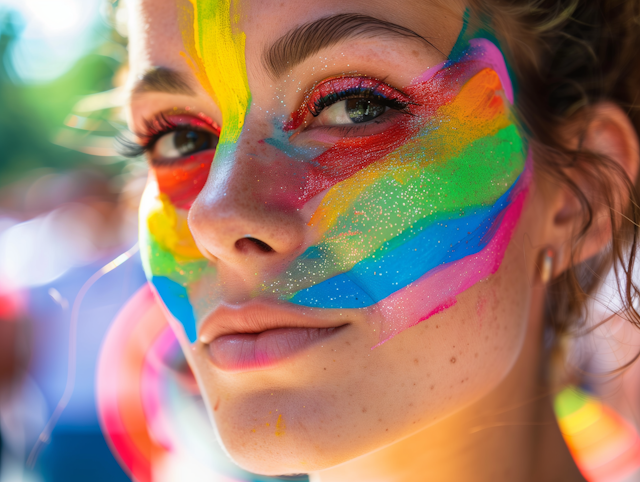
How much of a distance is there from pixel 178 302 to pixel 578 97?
100cm

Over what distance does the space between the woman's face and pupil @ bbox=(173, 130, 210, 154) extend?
155 mm

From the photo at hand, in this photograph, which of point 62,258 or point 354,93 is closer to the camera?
point 354,93

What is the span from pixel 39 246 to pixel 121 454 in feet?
5.72

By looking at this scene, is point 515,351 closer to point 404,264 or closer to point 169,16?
point 404,264

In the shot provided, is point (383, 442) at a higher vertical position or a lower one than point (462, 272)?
lower

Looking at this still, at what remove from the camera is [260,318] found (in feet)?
2.64

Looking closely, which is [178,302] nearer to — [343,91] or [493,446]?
[343,91]

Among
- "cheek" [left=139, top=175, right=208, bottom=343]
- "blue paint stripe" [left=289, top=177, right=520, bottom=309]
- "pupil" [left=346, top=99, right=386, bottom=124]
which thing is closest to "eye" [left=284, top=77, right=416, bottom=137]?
"pupil" [left=346, top=99, right=386, bottom=124]

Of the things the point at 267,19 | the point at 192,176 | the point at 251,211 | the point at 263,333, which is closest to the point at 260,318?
the point at 263,333

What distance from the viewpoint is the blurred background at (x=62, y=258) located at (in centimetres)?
174

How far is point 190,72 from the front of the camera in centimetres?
90

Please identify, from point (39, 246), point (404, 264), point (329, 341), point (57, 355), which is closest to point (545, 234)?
point (404, 264)

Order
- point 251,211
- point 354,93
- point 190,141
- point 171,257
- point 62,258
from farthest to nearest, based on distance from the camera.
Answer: point 62,258 < point 190,141 < point 171,257 < point 354,93 < point 251,211

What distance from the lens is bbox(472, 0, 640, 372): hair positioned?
1005 millimetres
